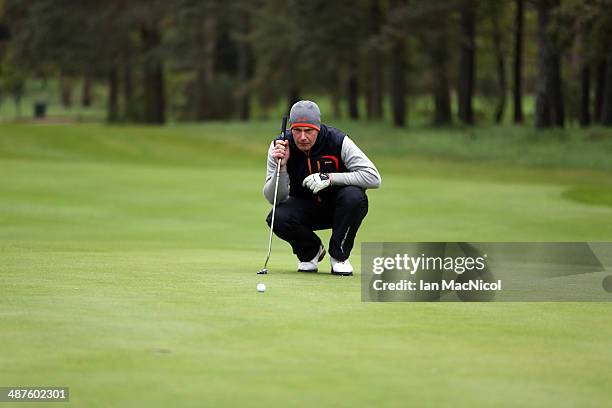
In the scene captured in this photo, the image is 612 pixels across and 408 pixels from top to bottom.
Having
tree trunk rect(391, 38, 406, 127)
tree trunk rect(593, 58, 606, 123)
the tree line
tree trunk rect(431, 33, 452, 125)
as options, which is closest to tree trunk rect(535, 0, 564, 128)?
the tree line

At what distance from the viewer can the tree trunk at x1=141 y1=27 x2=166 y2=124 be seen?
66.2 metres

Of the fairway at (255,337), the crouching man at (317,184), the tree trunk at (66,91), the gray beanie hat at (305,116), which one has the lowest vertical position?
the tree trunk at (66,91)

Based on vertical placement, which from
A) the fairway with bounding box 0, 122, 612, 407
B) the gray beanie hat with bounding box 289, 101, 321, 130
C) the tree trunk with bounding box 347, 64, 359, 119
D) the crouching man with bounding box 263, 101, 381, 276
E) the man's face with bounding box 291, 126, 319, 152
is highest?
the gray beanie hat with bounding box 289, 101, 321, 130

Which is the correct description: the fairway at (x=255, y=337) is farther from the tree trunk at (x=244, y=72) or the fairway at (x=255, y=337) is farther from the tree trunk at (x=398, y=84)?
the tree trunk at (x=244, y=72)

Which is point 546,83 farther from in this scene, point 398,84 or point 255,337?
point 255,337

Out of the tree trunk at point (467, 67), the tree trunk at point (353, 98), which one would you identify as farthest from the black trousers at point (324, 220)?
the tree trunk at point (353, 98)

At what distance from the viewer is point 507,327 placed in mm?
7418

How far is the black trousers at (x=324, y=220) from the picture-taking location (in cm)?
1058

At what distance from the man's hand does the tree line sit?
2922 cm

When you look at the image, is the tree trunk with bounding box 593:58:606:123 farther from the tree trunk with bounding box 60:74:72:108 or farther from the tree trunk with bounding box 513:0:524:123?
the tree trunk with bounding box 60:74:72:108

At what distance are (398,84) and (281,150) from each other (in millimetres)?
44275

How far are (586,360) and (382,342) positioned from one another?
109 cm

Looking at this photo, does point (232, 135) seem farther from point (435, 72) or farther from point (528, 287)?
point (528, 287)

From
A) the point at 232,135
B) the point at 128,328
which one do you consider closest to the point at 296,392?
the point at 128,328
